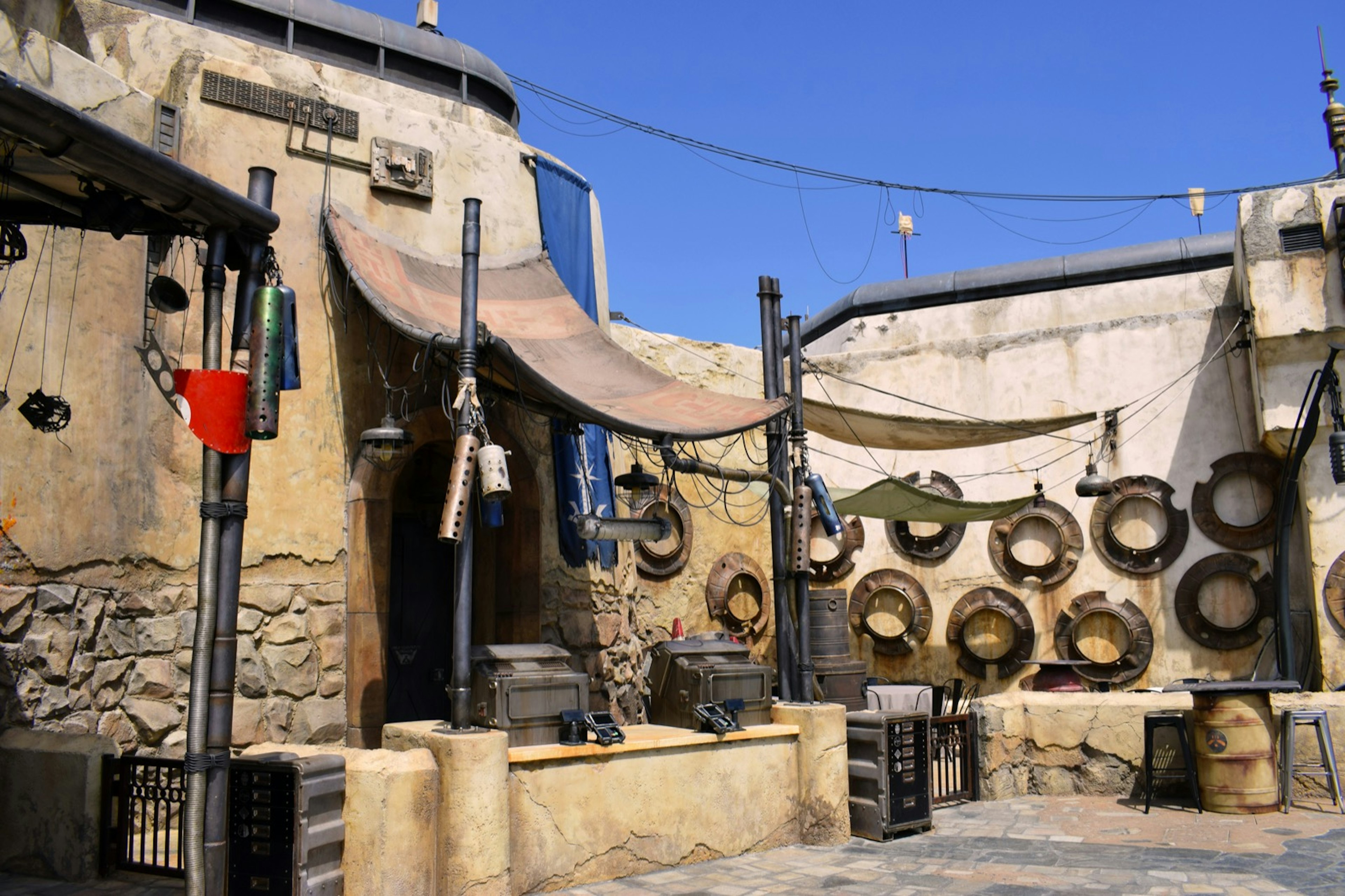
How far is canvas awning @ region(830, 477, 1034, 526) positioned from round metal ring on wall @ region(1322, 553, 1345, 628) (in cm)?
285

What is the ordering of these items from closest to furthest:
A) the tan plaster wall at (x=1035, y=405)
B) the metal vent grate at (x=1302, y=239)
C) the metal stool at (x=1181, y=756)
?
1. the metal stool at (x=1181, y=756)
2. the metal vent grate at (x=1302, y=239)
3. the tan plaster wall at (x=1035, y=405)

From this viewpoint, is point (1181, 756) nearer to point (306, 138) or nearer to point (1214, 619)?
point (1214, 619)

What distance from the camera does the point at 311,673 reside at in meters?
7.39

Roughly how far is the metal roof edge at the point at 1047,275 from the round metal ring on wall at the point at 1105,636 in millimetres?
4085

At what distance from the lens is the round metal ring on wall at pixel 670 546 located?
12648 mm

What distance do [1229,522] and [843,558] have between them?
424 cm

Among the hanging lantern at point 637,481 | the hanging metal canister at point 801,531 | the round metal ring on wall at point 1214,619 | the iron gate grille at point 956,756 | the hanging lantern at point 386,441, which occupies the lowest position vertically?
the iron gate grille at point 956,756

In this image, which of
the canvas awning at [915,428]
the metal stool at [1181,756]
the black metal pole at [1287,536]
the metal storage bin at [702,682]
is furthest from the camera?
the canvas awning at [915,428]

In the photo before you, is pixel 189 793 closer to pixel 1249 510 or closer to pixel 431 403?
pixel 431 403

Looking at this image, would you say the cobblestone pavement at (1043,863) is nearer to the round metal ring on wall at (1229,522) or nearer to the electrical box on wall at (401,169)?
the round metal ring on wall at (1229,522)

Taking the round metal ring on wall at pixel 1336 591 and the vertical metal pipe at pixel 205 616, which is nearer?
the vertical metal pipe at pixel 205 616

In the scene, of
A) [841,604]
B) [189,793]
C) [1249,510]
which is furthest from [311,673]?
[1249,510]

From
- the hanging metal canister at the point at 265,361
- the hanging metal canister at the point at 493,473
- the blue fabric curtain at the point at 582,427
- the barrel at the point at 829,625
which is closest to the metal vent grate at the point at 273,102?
the blue fabric curtain at the point at 582,427

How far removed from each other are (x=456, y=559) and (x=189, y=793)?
70.1 inches
